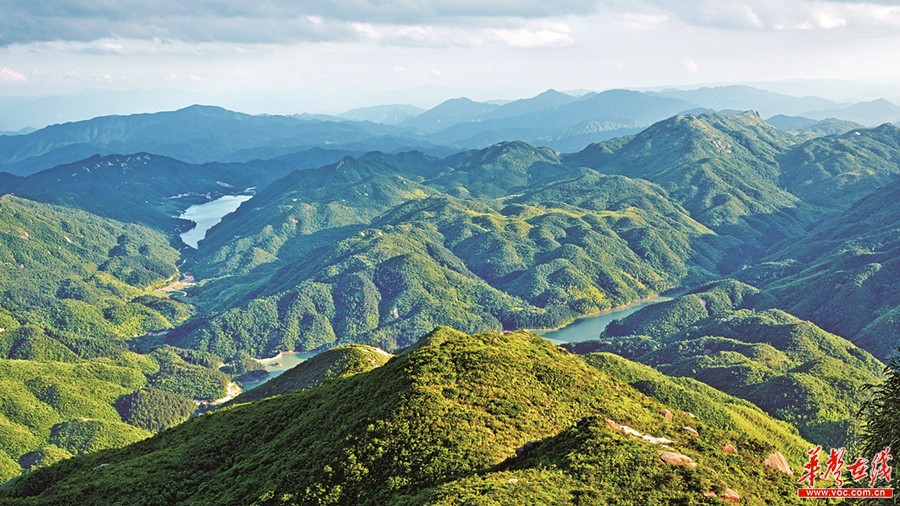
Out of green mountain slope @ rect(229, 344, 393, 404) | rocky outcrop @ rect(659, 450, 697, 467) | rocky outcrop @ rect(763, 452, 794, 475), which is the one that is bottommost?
green mountain slope @ rect(229, 344, 393, 404)

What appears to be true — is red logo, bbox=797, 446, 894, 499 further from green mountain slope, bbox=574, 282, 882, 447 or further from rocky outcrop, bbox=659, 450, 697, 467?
green mountain slope, bbox=574, 282, 882, 447

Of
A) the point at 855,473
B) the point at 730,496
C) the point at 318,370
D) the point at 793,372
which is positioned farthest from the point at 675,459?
the point at 793,372

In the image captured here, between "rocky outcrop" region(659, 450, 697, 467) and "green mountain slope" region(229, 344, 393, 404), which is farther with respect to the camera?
"green mountain slope" region(229, 344, 393, 404)

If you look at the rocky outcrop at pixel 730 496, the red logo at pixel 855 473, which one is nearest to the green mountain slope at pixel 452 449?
the rocky outcrop at pixel 730 496

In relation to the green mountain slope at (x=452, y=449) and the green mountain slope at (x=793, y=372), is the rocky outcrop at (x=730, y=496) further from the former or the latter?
the green mountain slope at (x=793, y=372)

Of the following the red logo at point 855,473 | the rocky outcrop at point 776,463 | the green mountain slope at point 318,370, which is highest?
the red logo at point 855,473

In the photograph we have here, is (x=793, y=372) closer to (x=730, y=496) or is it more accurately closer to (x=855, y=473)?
(x=730, y=496)

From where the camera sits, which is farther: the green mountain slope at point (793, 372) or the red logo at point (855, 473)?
the green mountain slope at point (793, 372)

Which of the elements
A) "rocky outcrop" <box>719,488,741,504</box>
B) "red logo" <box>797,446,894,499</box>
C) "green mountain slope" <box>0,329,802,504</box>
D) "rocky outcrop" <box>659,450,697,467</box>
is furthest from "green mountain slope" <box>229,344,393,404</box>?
"red logo" <box>797,446,894,499</box>

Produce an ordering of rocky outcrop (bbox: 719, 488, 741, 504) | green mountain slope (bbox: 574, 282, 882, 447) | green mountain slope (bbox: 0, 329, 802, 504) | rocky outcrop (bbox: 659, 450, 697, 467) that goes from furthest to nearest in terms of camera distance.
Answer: green mountain slope (bbox: 574, 282, 882, 447), rocky outcrop (bbox: 659, 450, 697, 467), green mountain slope (bbox: 0, 329, 802, 504), rocky outcrop (bbox: 719, 488, 741, 504)
